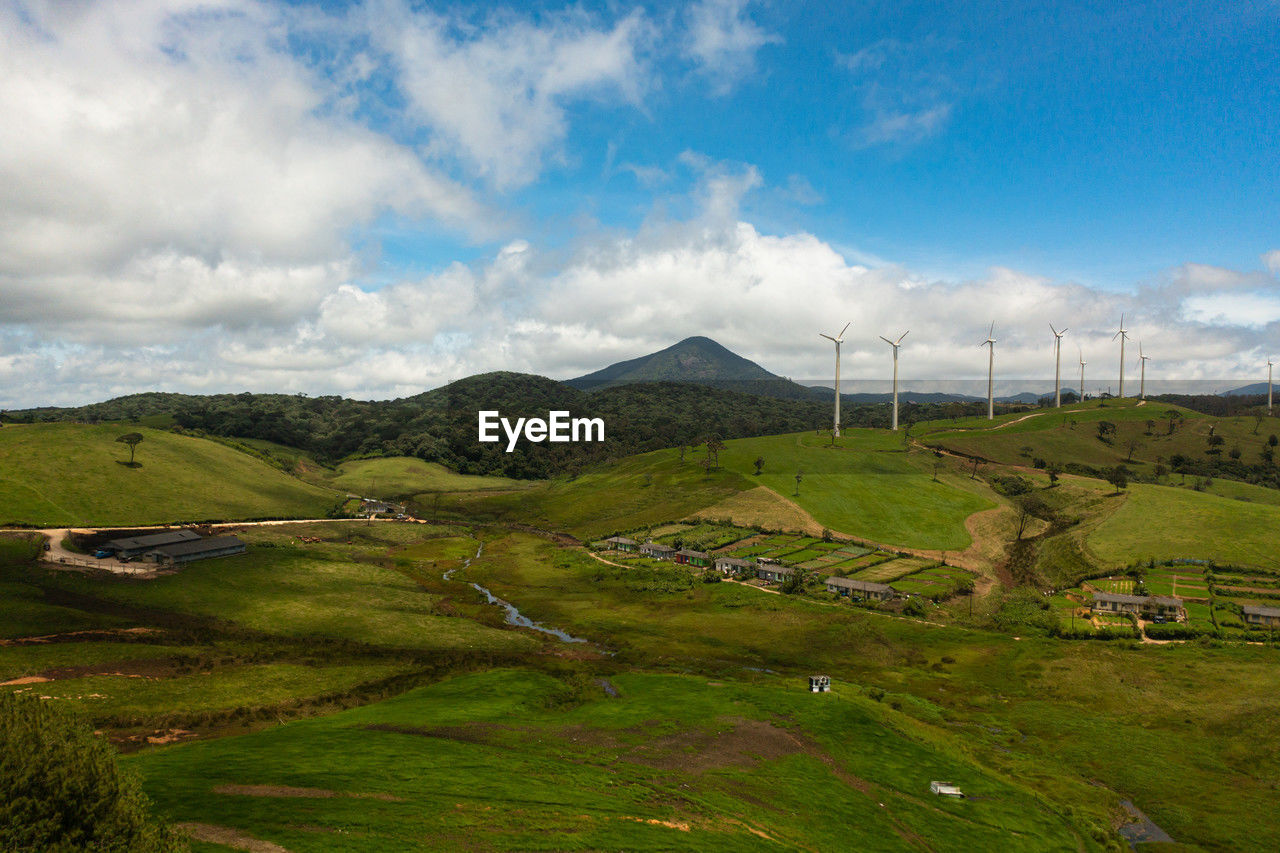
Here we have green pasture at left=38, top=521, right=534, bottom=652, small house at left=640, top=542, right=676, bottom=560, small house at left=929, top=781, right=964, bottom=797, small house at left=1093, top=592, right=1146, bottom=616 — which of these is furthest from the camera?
small house at left=640, top=542, right=676, bottom=560

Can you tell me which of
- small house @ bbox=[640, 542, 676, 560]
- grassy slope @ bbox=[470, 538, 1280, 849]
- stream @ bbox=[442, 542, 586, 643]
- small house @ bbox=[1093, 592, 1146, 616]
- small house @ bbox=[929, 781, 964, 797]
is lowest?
stream @ bbox=[442, 542, 586, 643]

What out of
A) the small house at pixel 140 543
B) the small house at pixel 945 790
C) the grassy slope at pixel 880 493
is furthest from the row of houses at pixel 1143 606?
the small house at pixel 140 543

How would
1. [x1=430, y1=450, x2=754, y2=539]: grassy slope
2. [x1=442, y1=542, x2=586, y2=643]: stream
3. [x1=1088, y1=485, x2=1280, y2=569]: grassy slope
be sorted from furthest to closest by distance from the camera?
[x1=430, y1=450, x2=754, y2=539]: grassy slope
[x1=1088, y1=485, x2=1280, y2=569]: grassy slope
[x1=442, y1=542, x2=586, y2=643]: stream

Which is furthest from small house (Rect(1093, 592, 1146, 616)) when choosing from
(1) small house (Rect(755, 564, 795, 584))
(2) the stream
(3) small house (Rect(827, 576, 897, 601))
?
(2) the stream

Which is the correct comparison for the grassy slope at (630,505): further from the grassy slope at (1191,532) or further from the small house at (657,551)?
Result: the grassy slope at (1191,532)

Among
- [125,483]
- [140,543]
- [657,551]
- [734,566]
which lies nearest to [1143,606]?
[734,566]

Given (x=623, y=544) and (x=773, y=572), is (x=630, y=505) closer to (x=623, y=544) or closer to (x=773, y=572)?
(x=623, y=544)

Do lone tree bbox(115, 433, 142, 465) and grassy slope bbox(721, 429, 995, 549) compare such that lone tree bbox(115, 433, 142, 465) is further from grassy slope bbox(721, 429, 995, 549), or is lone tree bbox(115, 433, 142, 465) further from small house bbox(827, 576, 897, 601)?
small house bbox(827, 576, 897, 601)
